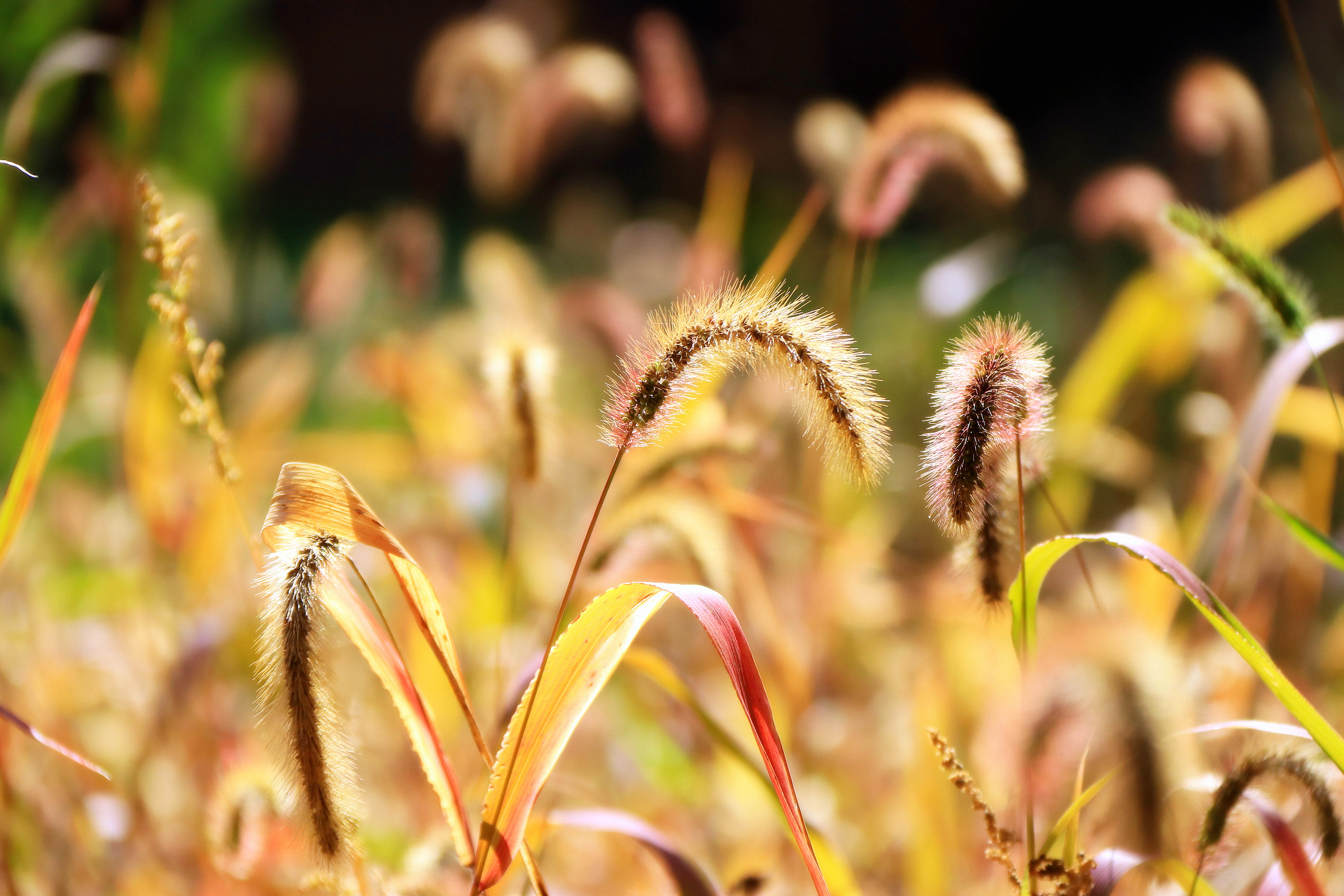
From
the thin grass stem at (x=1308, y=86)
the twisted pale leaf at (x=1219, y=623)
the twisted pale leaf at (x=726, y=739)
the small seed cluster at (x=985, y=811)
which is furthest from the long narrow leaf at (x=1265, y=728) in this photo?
the thin grass stem at (x=1308, y=86)

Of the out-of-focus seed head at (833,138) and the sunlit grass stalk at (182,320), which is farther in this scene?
the out-of-focus seed head at (833,138)

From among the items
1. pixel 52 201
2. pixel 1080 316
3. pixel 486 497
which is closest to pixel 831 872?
pixel 486 497

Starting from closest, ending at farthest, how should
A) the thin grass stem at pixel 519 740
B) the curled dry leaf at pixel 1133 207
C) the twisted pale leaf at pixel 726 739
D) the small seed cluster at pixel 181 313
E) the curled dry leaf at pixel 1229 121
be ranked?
the thin grass stem at pixel 519 740 < the small seed cluster at pixel 181 313 < the twisted pale leaf at pixel 726 739 < the curled dry leaf at pixel 1229 121 < the curled dry leaf at pixel 1133 207

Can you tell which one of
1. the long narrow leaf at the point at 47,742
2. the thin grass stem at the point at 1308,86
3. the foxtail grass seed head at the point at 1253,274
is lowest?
the long narrow leaf at the point at 47,742

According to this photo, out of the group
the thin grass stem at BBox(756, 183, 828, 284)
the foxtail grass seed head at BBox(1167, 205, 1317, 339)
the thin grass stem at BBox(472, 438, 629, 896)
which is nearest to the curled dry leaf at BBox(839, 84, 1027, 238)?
the thin grass stem at BBox(756, 183, 828, 284)

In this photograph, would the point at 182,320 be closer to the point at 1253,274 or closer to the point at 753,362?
the point at 753,362

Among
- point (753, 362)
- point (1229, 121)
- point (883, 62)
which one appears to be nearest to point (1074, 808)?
point (753, 362)

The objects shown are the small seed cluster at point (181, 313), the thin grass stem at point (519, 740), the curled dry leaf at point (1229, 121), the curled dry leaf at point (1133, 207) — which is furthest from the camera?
the curled dry leaf at point (1133, 207)

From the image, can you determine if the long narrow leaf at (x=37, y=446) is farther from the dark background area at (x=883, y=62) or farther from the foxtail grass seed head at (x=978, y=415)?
the dark background area at (x=883, y=62)
